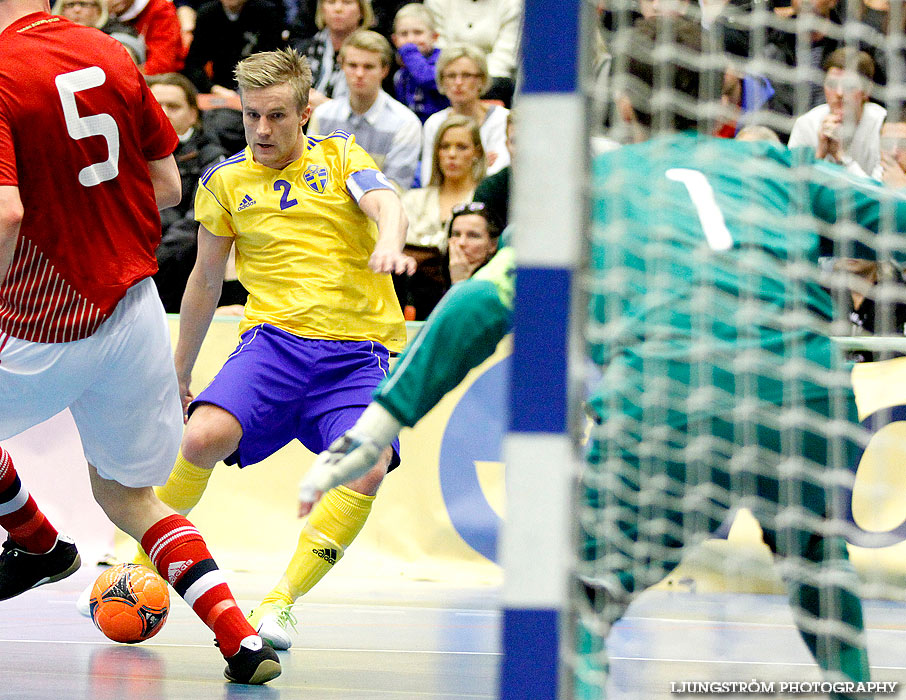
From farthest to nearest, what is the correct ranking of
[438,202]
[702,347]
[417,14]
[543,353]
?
[417,14]
[438,202]
[702,347]
[543,353]

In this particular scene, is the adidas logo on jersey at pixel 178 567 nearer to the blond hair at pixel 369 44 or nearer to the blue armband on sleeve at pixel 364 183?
the blue armband on sleeve at pixel 364 183

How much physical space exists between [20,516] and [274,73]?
1.89 metres

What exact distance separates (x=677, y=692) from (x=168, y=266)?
218 inches

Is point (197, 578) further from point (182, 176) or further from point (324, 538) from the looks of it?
point (182, 176)

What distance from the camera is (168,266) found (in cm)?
821

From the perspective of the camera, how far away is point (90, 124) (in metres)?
3.89

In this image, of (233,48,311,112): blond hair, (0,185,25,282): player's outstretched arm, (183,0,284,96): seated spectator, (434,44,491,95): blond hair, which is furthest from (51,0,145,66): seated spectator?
(0,185,25,282): player's outstretched arm

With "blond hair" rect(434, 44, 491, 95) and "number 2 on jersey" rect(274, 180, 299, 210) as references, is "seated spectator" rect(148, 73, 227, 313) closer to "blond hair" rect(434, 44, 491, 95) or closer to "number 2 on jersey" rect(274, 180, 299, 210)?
"blond hair" rect(434, 44, 491, 95)

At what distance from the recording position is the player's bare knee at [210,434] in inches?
190

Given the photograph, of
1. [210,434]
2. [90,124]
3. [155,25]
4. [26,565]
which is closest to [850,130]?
[210,434]

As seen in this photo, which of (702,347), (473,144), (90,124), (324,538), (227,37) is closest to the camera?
(702,347)

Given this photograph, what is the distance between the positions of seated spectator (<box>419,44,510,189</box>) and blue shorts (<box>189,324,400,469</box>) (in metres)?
→ 3.57

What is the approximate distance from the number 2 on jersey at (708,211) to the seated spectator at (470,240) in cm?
445

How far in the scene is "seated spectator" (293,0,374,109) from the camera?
9.37m
